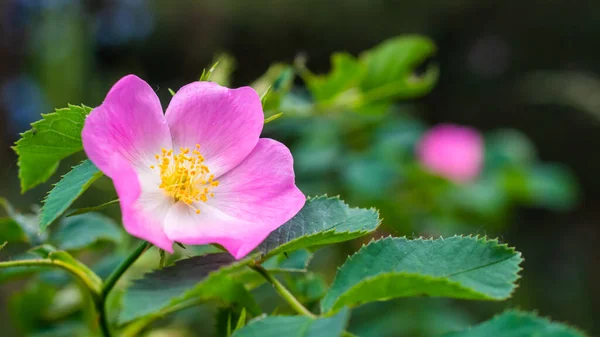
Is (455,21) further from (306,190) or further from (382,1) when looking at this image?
(306,190)

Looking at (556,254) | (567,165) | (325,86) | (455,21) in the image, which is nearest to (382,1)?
(455,21)

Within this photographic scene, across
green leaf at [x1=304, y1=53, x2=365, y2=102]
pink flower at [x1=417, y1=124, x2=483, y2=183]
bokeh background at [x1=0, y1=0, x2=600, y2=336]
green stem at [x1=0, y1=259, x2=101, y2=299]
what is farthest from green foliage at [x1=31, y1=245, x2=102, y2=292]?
bokeh background at [x1=0, y1=0, x2=600, y2=336]

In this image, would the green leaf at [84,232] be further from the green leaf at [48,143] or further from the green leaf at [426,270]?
the green leaf at [426,270]

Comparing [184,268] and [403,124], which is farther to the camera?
[403,124]

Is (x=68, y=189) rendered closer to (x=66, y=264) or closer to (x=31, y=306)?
(x=66, y=264)

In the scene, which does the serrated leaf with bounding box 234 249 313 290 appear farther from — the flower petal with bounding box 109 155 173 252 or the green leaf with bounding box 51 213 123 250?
the green leaf with bounding box 51 213 123 250

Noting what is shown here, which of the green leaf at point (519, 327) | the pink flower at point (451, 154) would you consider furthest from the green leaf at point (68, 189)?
the pink flower at point (451, 154)
